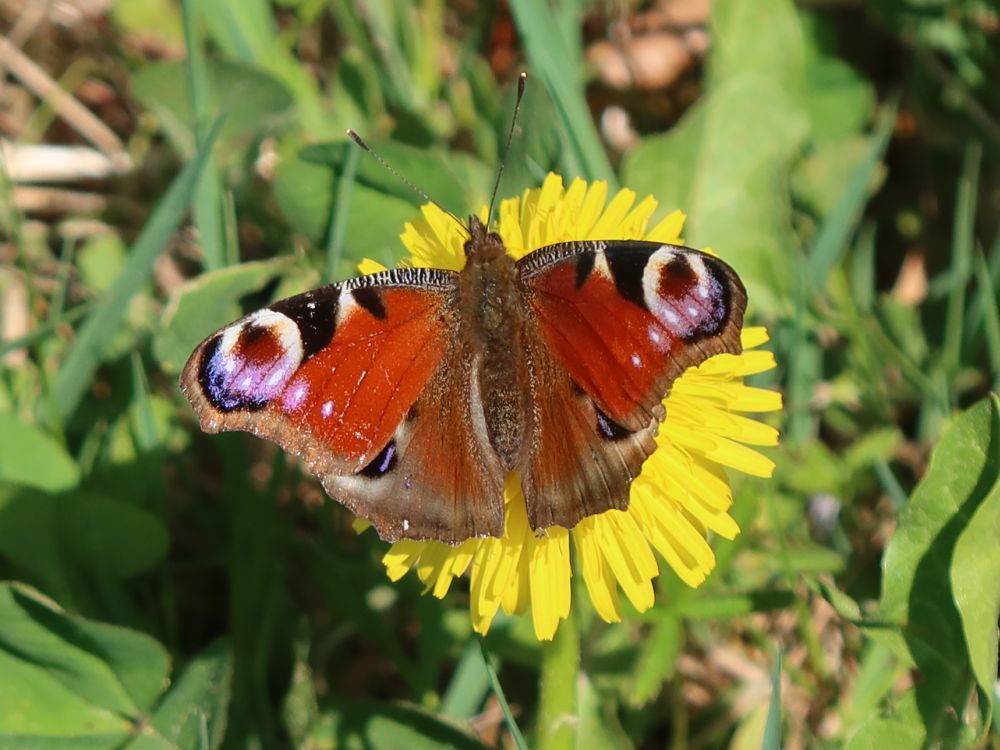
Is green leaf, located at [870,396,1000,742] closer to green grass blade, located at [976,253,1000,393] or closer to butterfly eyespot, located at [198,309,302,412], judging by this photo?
green grass blade, located at [976,253,1000,393]

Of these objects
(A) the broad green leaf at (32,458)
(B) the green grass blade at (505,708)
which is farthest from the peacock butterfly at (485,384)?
(A) the broad green leaf at (32,458)

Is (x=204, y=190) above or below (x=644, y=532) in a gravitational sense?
above

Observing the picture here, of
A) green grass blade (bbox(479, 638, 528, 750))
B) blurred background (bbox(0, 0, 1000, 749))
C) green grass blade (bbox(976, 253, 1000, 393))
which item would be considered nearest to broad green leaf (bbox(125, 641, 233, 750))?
blurred background (bbox(0, 0, 1000, 749))

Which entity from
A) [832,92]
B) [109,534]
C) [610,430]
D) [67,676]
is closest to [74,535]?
[109,534]

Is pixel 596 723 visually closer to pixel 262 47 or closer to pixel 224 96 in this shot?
pixel 224 96

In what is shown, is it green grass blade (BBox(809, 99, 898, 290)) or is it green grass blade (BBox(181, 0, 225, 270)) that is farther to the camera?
green grass blade (BBox(809, 99, 898, 290))
